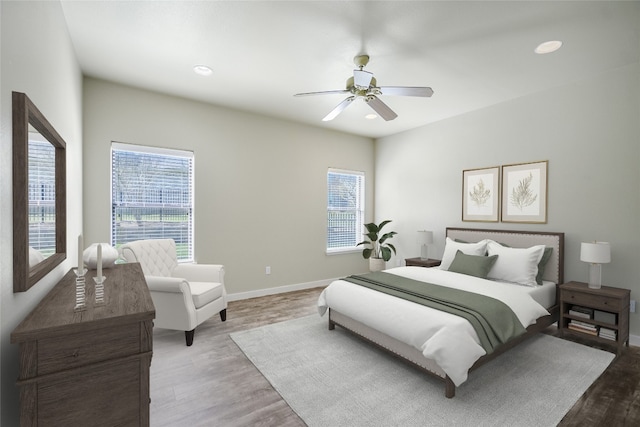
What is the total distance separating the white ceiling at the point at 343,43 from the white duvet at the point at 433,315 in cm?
231

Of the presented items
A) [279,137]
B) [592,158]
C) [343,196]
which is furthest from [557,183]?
[279,137]

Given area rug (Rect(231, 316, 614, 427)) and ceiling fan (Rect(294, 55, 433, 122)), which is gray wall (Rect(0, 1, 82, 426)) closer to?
area rug (Rect(231, 316, 614, 427))

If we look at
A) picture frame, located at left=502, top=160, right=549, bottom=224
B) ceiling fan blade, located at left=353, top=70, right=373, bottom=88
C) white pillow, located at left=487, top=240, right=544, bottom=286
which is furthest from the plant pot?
ceiling fan blade, located at left=353, top=70, right=373, bottom=88

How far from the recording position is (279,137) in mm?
4809

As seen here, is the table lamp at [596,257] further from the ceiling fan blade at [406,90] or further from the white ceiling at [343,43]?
the ceiling fan blade at [406,90]

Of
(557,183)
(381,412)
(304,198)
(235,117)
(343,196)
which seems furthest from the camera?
(343,196)

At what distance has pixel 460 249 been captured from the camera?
13.2ft

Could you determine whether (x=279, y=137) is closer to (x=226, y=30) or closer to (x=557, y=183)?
(x=226, y=30)

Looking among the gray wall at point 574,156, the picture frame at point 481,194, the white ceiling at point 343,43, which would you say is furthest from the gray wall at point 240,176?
the picture frame at point 481,194

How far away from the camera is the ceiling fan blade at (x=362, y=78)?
2.47 metres

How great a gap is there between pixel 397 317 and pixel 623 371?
6.57 ft

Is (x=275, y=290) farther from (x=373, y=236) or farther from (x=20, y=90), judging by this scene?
(x=20, y=90)

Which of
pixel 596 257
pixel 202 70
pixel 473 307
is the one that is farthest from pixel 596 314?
pixel 202 70

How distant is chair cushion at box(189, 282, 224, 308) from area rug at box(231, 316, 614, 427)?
0.51 m
